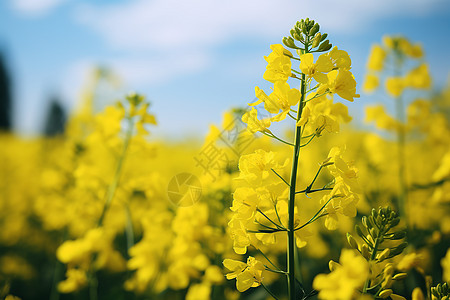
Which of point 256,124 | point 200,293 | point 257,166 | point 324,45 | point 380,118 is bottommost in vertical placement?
point 200,293

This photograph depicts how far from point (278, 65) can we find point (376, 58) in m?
2.63

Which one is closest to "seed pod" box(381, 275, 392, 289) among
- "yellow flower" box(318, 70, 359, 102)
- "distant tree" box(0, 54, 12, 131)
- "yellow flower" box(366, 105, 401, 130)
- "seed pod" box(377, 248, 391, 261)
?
"seed pod" box(377, 248, 391, 261)

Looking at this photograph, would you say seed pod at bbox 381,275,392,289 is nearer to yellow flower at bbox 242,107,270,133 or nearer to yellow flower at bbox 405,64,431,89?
yellow flower at bbox 242,107,270,133

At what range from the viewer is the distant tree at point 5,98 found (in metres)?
42.1

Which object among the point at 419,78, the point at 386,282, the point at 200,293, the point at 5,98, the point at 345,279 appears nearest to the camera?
the point at 345,279

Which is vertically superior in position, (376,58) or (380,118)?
(376,58)

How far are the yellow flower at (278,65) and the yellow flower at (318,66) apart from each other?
71 millimetres

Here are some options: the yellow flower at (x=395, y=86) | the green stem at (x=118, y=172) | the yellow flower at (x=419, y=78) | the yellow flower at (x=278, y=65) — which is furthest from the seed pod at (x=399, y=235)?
the yellow flower at (x=419, y=78)

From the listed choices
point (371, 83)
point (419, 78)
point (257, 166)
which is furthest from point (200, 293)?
point (419, 78)

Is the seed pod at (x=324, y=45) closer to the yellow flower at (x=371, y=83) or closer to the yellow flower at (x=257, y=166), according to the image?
the yellow flower at (x=257, y=166)

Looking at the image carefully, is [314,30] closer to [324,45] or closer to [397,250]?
[324,45]

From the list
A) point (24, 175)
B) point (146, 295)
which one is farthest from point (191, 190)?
point (24, 175)

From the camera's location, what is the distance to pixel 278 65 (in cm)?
145

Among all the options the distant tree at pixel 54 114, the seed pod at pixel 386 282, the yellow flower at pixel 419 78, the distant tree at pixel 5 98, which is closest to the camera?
the seed pod at pixel 386 282
